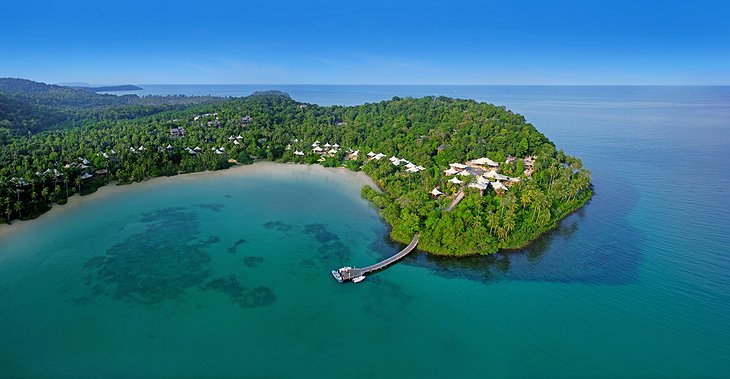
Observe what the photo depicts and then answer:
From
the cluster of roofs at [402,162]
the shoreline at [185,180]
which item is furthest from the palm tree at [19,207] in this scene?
the cluster of roofs at [402,162]

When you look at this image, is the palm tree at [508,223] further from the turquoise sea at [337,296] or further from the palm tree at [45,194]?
the palm tree at [45,194]

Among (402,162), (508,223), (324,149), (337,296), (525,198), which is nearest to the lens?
(337,296)

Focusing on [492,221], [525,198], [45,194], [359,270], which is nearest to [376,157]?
[525,198]

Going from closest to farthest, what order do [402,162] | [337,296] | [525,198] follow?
[337,296] → [525,198] → [402,162]

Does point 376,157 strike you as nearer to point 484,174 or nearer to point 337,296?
point 484,174

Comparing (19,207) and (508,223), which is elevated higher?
(19,207)

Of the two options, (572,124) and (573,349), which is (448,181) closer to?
(573,349)

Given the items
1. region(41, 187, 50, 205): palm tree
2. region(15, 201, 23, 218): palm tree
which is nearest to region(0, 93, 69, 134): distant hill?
region(41, 187, 50, 205): palm tree

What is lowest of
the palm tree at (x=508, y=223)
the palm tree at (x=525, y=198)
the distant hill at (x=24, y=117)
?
the palm tree at (x=508, y=223)
